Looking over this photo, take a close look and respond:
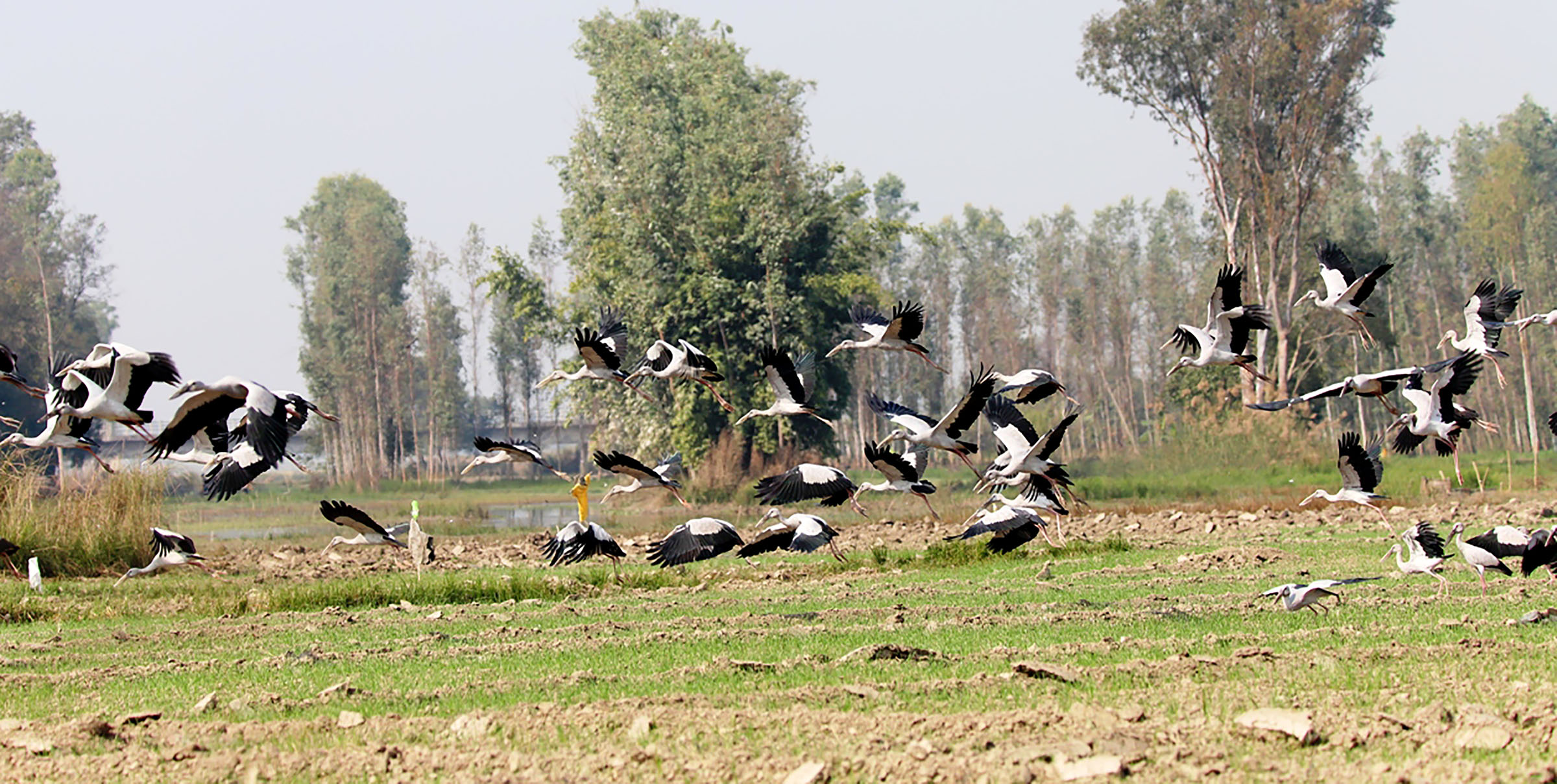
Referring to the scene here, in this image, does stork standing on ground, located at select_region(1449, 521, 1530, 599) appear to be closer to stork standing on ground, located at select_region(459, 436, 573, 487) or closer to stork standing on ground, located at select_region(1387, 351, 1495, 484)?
stork standing on ground, located at select_region(1387, 351, 1495, 484)

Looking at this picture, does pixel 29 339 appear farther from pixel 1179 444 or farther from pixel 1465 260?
pixel 1465 260

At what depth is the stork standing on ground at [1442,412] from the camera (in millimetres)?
14656

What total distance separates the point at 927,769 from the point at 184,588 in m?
14.5

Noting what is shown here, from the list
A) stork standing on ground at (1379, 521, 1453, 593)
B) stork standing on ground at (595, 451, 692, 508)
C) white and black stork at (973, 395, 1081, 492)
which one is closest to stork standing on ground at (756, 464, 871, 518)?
stork standing on ground at (595, 451, 692, 508)

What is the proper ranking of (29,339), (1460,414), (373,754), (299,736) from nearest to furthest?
(373,754)
(299,736)
(1460,414)
(29,339)

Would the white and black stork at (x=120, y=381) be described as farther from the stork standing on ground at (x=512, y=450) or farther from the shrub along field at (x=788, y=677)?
the stork standing on ground at (x=512, y=450)

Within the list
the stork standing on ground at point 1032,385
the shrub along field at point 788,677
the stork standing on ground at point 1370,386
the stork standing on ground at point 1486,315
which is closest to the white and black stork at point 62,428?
the shrub along field at point 788,677

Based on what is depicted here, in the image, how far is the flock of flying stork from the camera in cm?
1180

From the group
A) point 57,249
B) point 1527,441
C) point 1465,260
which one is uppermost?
point 57,249

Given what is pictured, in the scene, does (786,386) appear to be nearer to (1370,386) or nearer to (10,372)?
(1370,386)

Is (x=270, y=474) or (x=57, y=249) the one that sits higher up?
(x=57, y=249)

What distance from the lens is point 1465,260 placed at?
→ 75.4m

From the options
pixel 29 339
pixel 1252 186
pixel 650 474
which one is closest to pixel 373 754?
pixel 650 474

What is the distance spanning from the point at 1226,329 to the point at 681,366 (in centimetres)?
588
